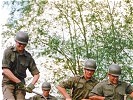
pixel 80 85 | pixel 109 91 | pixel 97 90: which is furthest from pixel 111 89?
pixel 80 85

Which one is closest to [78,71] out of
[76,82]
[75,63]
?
[75,63]

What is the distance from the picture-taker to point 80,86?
9477 millimetres

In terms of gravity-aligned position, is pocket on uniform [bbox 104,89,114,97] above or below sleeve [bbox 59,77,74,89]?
below

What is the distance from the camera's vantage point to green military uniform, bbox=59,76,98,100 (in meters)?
9.41

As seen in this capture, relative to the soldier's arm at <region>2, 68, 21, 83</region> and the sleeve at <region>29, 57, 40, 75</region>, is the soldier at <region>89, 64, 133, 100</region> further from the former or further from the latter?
the soldier's arm at <region>2, 68, 21, 83</region>

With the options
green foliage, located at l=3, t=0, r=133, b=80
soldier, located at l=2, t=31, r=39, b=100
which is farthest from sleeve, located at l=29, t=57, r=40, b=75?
green foliage, located at l=3, t=0, r=133, b=80

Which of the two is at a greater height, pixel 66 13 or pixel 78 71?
pixel 66 13

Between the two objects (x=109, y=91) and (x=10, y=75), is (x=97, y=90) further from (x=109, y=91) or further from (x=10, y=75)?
(x=10, y=75)

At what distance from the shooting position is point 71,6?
85.3 ft

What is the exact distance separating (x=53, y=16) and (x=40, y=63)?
2891 millimetres

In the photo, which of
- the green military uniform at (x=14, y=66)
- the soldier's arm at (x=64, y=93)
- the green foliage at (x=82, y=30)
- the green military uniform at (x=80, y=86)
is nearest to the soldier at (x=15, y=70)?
the green military uniform at (x=14, y=66)

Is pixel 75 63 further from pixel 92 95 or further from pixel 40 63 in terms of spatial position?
pixel 92 95

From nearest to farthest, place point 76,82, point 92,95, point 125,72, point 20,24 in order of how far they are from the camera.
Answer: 1. point 92,95
2. point 76,82
3. point 125,72
4. point 20,24

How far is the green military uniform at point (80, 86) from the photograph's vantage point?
9414mm
